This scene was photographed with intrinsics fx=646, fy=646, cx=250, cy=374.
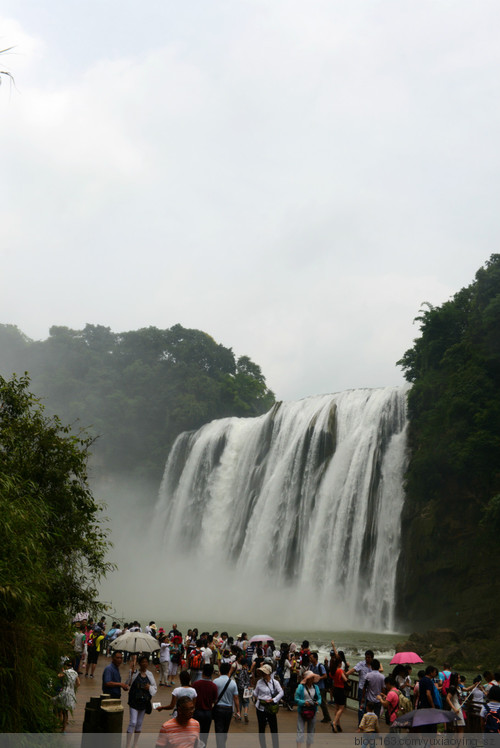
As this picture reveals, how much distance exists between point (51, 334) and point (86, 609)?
234 feet

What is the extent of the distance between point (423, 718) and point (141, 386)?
6435 centimetres

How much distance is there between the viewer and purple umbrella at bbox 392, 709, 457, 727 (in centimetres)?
675

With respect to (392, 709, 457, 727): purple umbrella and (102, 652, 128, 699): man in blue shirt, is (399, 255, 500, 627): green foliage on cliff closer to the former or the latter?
(102, 652, 128, 699): man in blue shirt

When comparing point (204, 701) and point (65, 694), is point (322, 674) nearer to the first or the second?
point (204, 701)

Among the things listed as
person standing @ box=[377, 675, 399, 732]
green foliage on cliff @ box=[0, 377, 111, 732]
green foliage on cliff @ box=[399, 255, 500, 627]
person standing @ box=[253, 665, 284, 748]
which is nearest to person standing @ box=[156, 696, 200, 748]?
green foliage on cliff @ box=[0, 377, 111, 732]

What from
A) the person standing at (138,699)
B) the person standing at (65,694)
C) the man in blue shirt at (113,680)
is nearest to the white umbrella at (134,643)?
the person standing at (65,694)

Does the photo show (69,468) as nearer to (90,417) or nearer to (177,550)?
(177,550)

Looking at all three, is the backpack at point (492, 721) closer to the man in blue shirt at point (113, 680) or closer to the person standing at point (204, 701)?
the person standing at point (204, 701)

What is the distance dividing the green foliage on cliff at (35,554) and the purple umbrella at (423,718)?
4.52m

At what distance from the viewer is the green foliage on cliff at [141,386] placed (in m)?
65.3

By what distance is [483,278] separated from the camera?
32719 millimetres

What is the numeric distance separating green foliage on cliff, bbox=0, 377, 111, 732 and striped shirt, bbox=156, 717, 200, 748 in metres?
2.24

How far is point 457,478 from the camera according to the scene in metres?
31.7

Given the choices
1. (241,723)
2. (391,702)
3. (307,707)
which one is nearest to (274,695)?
(307,707)
